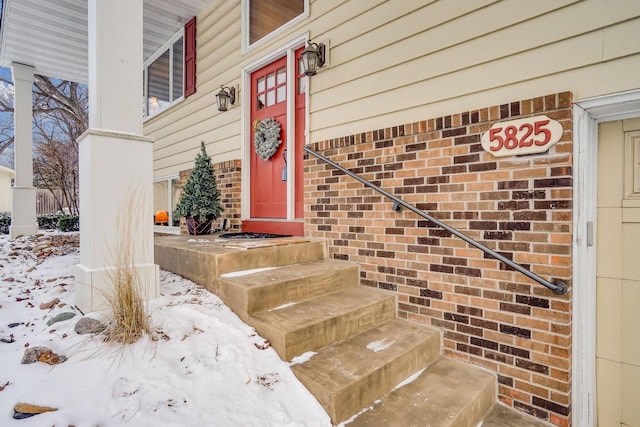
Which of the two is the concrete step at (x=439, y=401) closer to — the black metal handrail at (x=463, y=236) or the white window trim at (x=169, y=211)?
the black metal handrail at (x=463, y=236)

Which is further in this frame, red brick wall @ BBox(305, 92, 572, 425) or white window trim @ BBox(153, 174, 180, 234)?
white window trim @ BBox(153, 174, 180, 234)

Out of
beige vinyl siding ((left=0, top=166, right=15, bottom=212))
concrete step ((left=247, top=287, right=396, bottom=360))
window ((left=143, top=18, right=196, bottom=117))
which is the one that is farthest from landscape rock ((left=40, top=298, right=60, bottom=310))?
beige vinyl siding ((left=0, top=166, right=15, bottom=212))

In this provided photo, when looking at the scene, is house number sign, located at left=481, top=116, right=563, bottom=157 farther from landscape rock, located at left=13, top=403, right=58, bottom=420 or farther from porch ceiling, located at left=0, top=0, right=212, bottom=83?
porch ceiling, located at left=0, top=0, right=212, bottom=83

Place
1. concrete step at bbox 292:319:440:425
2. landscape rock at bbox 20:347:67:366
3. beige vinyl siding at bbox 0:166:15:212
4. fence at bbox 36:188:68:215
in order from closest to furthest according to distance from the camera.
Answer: landscape rock at bbox 20:347:67:366, concrete step at bbox 292:319:440:425, fence at bbox 36:188:68:215, beige vinyl siding at bbox 0:166:15:212

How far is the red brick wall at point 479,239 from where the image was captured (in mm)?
1793

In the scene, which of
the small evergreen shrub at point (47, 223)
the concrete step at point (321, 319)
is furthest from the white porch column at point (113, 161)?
the small evergreen shrub at point (47, 223)

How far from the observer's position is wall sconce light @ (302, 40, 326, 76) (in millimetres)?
3081

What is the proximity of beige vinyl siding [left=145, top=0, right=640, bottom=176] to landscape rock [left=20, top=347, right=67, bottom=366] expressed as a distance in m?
2.46

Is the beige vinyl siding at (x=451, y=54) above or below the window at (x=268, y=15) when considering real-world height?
below

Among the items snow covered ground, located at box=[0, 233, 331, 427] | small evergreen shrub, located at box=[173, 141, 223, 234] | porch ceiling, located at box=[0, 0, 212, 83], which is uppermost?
porch ceiling, located at box=[0, 0, 212, 83]

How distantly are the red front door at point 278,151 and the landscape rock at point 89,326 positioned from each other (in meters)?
2.00

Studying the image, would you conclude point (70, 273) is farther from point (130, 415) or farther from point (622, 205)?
point (622, 205)

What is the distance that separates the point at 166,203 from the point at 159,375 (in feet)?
16.9

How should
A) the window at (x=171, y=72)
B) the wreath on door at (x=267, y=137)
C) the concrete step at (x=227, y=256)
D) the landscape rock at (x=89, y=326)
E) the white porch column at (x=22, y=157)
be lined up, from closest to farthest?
the landscape rock at (x=89, y=326) → the concrete step at (x=227, y=256) → the wreath on door at (x=267, y=137) → the window at (x=171, y=72) → the white porch column at (x=22, y=157)
